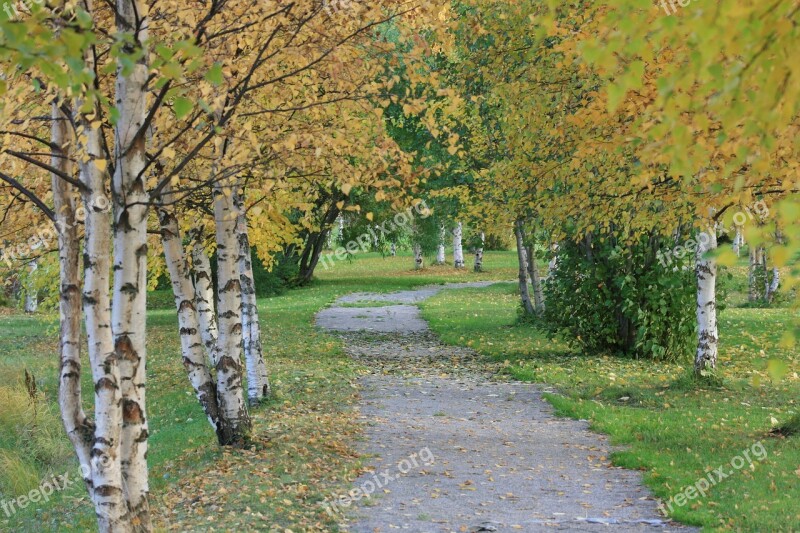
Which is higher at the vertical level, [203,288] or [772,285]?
[203,288]

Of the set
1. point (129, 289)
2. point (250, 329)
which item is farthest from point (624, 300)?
point (129, 289)

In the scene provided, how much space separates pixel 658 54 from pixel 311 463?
5.60 m

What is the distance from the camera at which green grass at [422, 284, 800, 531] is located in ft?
25.4

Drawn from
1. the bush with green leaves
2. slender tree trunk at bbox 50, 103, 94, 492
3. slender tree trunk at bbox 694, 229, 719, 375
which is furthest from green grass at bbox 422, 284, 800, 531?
slender tree trunk at bbox 50, 103, 94, 492

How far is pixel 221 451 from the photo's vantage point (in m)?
10.1

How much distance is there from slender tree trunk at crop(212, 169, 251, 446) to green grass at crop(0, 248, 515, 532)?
32cm

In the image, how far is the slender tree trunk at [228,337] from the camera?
1004cm

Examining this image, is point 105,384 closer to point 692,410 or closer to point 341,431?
point 341,431

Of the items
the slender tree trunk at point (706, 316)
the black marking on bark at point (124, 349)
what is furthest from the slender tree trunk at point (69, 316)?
the slender tree trunk at point (706, 316)

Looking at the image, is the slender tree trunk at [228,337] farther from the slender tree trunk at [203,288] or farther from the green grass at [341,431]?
the slender tree trunk at [203,288]

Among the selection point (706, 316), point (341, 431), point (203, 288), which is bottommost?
point (341, 431)

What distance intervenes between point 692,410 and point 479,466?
3.85 meters

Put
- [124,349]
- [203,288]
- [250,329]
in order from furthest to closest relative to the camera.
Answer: [203,288], [250,329], [124,349]

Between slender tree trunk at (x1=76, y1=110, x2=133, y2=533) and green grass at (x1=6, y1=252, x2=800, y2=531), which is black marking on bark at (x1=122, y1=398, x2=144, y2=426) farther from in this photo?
green grass at (x1=6, y1=252, x2=800, y2=531)
